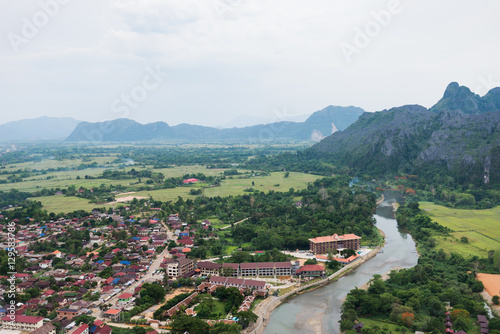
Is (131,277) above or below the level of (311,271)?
below

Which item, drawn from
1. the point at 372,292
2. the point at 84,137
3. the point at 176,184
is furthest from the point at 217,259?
the point at 84,137

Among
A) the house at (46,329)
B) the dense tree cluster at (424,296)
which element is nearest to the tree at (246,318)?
the dense tree cluster at (424,296)

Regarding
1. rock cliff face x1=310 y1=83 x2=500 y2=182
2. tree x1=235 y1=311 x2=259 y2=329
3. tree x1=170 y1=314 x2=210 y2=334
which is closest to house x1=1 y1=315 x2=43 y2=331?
tree x1=170 y1=314 x2=210 y2=334

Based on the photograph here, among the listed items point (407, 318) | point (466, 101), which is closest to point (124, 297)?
point (407, 318)

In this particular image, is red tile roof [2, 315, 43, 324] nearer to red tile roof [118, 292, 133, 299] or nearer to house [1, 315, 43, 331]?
house [1, 315, 43, 331]

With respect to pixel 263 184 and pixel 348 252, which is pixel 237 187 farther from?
pixel 348 252
